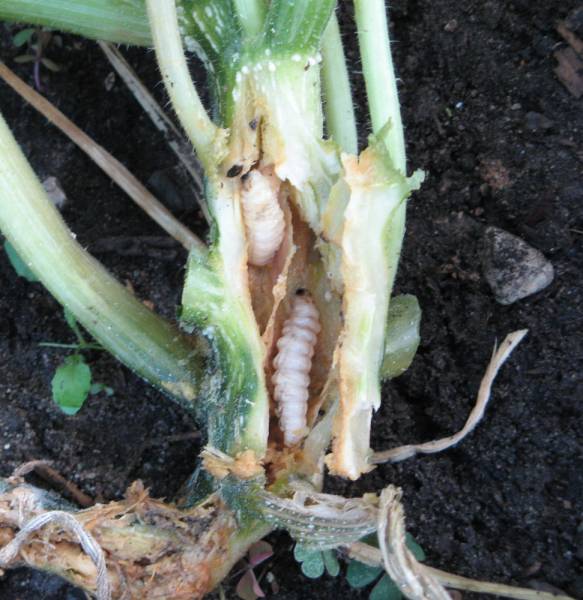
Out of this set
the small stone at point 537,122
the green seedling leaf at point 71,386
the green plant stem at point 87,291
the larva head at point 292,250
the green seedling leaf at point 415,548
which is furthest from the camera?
the small stone at point 537,122

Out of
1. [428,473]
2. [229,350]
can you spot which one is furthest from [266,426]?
[428,473]

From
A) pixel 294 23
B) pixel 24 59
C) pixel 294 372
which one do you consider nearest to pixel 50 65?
pixel 24 59

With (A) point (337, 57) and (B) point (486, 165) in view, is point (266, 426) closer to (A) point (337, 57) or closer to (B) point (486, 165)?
(A) point (337, 57)

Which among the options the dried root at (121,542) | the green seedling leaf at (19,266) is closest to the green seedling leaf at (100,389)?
the green seedling leaf at (19,266)

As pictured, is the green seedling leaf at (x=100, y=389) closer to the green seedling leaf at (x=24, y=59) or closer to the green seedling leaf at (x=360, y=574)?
the green seedling leaf at (x=360, y=574)

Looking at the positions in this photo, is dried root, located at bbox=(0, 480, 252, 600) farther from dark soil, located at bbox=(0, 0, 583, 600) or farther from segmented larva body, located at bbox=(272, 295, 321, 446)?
dark soil, located at bbox=(0, 0, 583, 600)

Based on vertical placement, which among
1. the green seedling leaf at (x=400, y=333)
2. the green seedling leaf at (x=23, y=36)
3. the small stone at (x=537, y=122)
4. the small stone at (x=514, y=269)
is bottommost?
the small stone at (x=514, y=269)

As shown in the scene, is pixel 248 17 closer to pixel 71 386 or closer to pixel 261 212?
pixel 261 212
